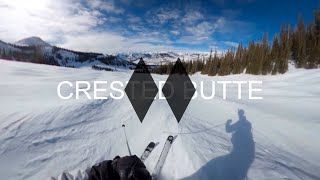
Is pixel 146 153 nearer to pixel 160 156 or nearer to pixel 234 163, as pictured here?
pixel 160 156

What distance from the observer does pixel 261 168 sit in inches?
182

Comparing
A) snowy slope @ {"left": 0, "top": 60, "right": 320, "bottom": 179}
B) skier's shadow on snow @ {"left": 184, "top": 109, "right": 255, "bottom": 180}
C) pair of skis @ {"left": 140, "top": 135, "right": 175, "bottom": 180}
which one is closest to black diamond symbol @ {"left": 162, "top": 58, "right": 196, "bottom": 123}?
snowy slope @ {"left": 0, "top": 60, "right": 320, "bottom": 179}

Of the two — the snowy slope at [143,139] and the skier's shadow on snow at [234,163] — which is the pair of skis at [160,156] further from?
the skier's shadow on snow at [234,163]

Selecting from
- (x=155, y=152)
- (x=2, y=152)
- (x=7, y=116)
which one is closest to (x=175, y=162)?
(x=155, y=152)

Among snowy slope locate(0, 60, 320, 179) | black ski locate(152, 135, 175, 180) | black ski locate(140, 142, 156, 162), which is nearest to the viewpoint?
black ski locate(152, 135, 175, 180)

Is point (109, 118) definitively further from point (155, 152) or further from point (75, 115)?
point (155, 152)

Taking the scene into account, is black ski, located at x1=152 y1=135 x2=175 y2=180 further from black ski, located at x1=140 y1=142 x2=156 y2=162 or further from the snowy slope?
black ski, located at x1=140 y1=142 x2=156 y2=162

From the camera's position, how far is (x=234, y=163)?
4.89 m

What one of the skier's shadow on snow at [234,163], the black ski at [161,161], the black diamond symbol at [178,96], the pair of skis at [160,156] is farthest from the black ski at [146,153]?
the black diamond symbol at [178,96]

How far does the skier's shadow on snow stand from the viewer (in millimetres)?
4371

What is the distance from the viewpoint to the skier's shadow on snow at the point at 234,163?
4371 mm

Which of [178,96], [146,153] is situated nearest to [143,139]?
[146,153]

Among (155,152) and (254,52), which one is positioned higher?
(254,52)

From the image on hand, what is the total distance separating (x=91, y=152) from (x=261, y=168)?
3.35 metres
